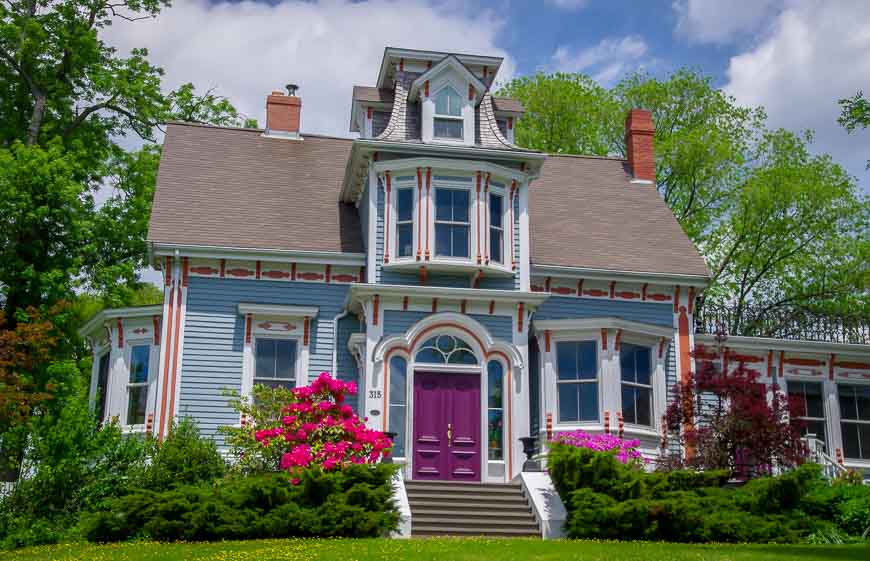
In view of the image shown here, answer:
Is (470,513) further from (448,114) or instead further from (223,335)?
(448,114)

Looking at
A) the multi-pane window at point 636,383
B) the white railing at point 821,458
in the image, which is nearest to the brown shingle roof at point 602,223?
the multi-pane window at point 636,383

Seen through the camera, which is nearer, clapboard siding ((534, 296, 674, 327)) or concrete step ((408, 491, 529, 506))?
concrete step ((408, 491, 529, 506))

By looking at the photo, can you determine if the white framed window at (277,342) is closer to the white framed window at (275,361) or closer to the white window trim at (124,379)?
the white framed window at (275,361)

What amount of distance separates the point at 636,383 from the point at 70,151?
55.2ft

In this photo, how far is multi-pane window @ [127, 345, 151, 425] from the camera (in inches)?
885

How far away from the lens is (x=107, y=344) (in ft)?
77.0

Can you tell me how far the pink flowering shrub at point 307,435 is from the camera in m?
18.0

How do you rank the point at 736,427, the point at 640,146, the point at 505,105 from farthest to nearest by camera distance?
the point at 640,146 → the point at 505,105 → the point at 736,427

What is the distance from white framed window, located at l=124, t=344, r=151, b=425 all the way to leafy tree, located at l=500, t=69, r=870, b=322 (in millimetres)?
18396

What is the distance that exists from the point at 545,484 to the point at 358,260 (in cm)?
681

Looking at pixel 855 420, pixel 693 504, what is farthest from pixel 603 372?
pixel 855 420

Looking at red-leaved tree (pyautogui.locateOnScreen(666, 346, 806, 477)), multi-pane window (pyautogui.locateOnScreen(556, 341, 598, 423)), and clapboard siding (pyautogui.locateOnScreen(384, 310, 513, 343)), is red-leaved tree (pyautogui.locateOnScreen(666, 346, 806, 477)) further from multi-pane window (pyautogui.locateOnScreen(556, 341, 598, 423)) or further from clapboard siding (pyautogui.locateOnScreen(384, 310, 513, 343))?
clapboard siding (pyautogui.locateOnScreen(384, 310, 513, 343))

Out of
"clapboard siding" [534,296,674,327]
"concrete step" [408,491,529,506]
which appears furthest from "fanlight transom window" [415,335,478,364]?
"concrete step" [408,491,529,506]

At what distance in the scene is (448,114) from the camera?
77.7ft
